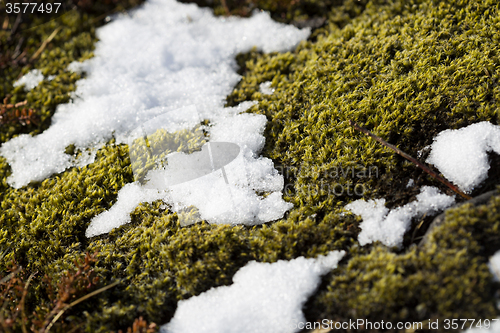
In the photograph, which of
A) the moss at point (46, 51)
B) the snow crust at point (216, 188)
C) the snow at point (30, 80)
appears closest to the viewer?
the snow crust at point (216, 188)

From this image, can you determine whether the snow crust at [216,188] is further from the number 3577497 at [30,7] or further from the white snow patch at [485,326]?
the number 3577497 at [30,7]

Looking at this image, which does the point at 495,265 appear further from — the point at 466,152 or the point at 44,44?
the point at 44,44

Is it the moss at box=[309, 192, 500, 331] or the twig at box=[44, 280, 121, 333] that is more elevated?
the moss at box=[309, 192, 500, 331]

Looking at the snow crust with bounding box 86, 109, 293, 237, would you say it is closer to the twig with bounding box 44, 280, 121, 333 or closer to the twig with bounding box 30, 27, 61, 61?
the twig with bounding box 44, 280, 121, 333

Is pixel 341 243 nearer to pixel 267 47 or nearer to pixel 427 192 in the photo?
pixel 427 192

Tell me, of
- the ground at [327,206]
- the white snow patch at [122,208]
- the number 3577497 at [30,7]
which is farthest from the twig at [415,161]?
the number 3577497 at [30,7]

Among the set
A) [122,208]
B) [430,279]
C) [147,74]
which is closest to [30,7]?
[147,74]

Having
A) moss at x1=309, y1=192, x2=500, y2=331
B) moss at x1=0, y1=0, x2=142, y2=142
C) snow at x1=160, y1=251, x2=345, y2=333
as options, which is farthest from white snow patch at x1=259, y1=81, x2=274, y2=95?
moss at x1=0, y1=0, x2=142, y2=142
